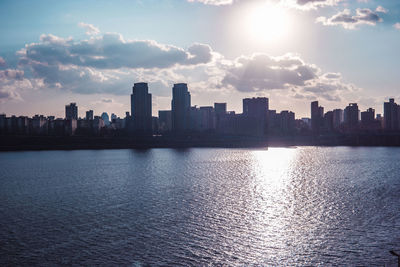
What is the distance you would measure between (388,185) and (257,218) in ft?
150

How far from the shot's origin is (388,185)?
78062mm

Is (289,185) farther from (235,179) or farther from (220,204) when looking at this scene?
(220,204)

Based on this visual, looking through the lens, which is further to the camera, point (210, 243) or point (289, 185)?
point (289, 185)

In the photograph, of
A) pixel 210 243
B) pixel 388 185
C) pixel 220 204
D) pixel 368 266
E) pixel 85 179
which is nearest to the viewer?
pixel 368 266

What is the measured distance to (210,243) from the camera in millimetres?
36781

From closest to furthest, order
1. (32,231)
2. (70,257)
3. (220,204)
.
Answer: (70,257) < (32,231) < (220,204)

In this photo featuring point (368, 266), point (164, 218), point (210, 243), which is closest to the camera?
point (368, 266)

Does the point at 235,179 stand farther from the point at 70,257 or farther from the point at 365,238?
the point at 70,257

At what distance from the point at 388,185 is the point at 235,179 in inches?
1426

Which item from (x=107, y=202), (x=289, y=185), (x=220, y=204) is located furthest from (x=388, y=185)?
(x=107, y=202)

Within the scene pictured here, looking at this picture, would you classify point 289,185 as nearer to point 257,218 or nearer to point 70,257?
point 257,218

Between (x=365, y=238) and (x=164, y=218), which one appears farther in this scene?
(x=164, y=218)

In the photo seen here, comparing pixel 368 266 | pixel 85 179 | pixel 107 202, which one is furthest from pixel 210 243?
pixel 85 179

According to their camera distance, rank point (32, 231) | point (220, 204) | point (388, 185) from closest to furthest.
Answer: point (32, 231) < point (220, 204) < point (388, 185)
